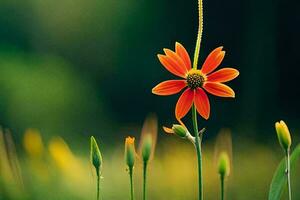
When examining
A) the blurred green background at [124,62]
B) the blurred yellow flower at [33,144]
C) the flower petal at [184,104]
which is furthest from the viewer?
the blurred green background at [124,62]

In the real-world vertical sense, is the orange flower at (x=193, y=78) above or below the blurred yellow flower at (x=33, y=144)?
below

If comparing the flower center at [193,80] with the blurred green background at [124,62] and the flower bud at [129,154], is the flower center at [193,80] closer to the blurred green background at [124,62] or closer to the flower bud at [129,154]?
the flower bud at [129,154]

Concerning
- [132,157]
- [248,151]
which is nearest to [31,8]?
[248,151]

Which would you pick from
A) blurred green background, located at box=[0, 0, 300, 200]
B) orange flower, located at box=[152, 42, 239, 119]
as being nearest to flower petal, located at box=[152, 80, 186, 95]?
orange flower, located at box=[152, 42, 239, 119]

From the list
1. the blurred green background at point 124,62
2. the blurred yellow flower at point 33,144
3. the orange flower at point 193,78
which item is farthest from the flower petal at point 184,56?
the blurred green background at point 124,62

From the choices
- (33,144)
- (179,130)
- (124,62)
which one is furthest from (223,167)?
(124,62)

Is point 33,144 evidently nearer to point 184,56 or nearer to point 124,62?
point 184,56

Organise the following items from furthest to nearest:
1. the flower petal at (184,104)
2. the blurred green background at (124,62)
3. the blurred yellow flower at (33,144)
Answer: the blurred green background at (124,62), the blurred yellow flower at (33,144), the flower petal at (184,104)
